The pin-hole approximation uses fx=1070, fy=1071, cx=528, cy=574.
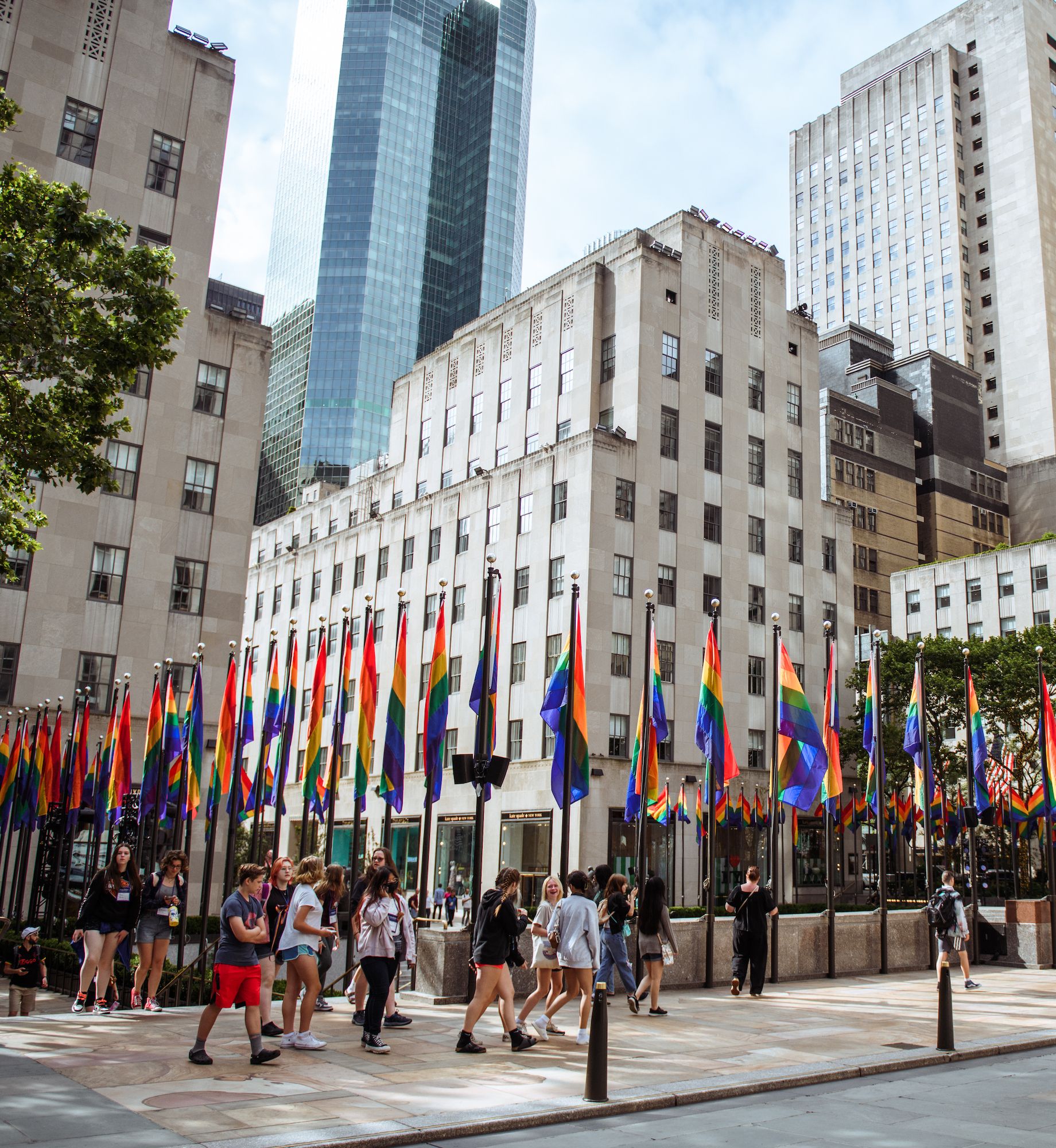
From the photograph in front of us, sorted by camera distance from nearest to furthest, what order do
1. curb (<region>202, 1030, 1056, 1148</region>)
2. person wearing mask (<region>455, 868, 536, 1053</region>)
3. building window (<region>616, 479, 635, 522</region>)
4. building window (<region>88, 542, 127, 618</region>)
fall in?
curb (<region>202, 1030, 1056, 1148</region>) → person wearing mask (<region>455, 868, 536, 1053</region>) → building window (<region>88, 542, 127, 618</region>) → building window (<region>616, 479, 635, 522</region>)

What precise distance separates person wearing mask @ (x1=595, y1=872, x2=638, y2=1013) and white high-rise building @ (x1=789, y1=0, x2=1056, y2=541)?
101382 mm

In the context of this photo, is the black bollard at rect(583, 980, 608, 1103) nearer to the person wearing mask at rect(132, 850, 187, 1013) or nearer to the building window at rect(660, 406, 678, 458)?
the person wearing mask at rect(132, 850, 187, 1013)

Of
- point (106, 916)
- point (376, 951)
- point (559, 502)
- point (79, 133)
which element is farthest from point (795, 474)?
point (376, 951)

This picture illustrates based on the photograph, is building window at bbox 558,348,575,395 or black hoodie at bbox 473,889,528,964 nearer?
black hoodie at bbox 473,889,528,964

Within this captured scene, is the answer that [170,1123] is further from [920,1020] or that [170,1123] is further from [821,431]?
[821,431]

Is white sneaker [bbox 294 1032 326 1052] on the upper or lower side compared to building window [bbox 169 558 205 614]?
lower

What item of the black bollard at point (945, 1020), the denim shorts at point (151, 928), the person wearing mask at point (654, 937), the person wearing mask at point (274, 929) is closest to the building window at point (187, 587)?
the denim shorts at point (151, 928)

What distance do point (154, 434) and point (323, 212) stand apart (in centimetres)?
12391

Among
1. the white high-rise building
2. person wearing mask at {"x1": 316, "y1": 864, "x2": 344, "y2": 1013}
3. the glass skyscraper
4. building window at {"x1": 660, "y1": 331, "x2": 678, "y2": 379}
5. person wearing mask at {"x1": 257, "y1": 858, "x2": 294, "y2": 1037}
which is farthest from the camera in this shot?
the glass skyscraper

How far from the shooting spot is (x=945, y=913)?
20859mm

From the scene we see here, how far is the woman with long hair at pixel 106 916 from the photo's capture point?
48.4 feet

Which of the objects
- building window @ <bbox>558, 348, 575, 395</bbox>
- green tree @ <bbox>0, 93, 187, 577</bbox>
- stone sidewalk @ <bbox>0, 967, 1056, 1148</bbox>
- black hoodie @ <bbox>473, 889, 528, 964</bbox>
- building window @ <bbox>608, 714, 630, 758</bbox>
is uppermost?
building window @ <bbox>558, 348, 575, 395</bbox>

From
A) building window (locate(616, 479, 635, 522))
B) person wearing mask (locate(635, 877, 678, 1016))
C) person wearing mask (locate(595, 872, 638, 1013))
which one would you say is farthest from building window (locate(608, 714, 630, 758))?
person wearing mask (locate(595, 872, 638, 1013))

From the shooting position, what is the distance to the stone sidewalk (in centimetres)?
947
